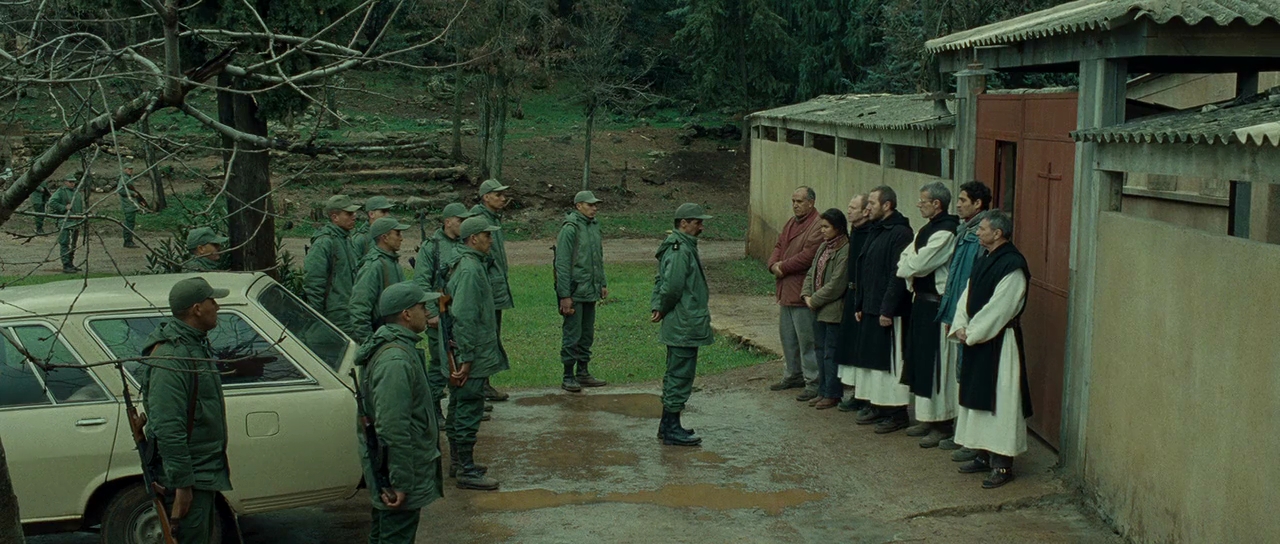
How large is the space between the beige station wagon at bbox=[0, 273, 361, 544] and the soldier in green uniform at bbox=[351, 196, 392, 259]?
121 inches

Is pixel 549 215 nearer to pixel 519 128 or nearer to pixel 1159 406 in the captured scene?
pixel 519 128

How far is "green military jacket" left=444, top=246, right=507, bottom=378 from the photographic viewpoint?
8.23m

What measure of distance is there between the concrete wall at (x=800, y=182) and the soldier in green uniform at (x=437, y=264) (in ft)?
15.3

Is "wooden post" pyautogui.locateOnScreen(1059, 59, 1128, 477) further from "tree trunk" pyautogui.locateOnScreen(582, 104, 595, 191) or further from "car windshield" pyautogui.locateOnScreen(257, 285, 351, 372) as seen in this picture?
"tree trunk" pyautogui.locateOnScreen(582, 104, 595, 191)

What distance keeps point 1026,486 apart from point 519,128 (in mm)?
30969

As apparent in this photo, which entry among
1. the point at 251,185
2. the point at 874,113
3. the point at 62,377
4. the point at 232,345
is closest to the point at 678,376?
the point at 232,345

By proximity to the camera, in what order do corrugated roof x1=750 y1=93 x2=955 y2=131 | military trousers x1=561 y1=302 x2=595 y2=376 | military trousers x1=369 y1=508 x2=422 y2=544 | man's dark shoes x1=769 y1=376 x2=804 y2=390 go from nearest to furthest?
military trousers x1=369 y1=508 x2=422 y2=544, man's dark shoes x1=769 y1=376 x2=804 y2=390, military trousers x1=561 y1=302 x2=595 y2=376, corrugated roof x1=750 y1=93 x2=955 y2=131

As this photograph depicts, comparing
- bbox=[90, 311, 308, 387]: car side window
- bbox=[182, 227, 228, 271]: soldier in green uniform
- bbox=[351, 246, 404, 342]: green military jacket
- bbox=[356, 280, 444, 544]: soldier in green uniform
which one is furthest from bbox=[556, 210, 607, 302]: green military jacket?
bbox=[356, 280, 444, 544]: soldier in green uniform

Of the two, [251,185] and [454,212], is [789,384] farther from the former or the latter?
[251,185]

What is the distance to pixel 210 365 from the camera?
19.9 feet

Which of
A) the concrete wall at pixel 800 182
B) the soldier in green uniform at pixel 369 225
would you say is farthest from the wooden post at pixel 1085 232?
the soldier in green uniform at pixel 369 225

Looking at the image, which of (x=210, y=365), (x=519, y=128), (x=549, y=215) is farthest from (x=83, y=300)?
(x=519, y=128)

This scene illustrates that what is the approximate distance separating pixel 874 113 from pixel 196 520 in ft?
37.1

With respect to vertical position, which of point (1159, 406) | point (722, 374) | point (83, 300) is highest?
point (83, 300)
